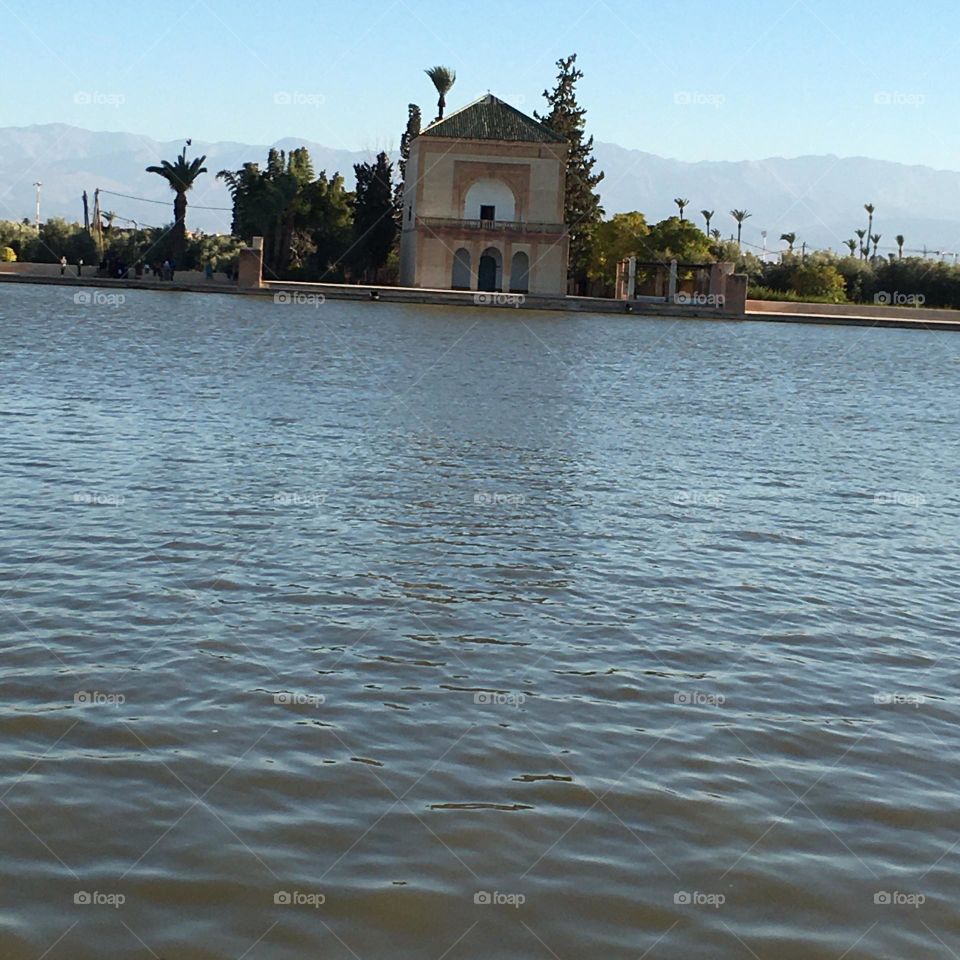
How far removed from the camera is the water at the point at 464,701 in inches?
159

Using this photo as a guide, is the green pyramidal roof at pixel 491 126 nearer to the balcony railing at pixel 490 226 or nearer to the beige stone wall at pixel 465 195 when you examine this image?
the beige stone wall at pixel 465 195

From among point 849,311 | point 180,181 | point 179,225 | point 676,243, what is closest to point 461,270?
point 676,243

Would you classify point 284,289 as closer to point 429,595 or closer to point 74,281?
point 74,281

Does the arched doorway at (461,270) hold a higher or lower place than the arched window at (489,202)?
lower

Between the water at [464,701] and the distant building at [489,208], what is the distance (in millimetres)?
44317

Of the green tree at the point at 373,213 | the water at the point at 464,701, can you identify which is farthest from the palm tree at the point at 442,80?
the water at the point at 464,701

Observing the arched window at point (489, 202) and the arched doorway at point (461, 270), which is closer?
the arched doorway at point (461, 270)

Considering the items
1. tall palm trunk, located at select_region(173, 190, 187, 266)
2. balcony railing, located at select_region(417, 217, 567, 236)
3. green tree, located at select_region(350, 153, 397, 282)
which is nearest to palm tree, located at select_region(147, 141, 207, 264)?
tall palm trunk, located at select_region(173, 190, 187, 266)

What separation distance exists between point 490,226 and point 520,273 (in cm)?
255

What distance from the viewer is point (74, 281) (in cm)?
5153

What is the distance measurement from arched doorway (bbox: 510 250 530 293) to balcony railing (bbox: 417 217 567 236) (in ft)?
4.23

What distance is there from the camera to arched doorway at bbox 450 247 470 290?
5769cm

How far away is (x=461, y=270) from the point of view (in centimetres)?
5806

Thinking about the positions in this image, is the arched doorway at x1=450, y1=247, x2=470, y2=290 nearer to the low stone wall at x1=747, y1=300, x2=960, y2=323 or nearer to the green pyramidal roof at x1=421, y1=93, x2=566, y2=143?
the green pyramidal roof at x1=421, y1=93, x2=566, y2=143
